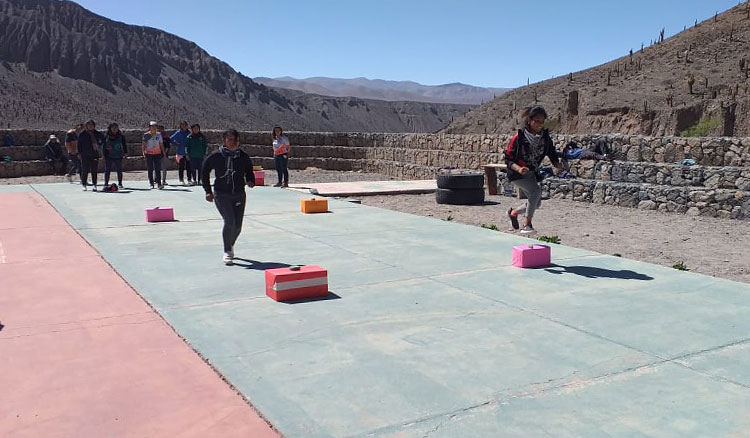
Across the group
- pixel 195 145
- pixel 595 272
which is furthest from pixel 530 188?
pixel 195 145

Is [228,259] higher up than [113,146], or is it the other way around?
[113,146]

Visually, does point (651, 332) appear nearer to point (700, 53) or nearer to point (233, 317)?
point (233, 317)

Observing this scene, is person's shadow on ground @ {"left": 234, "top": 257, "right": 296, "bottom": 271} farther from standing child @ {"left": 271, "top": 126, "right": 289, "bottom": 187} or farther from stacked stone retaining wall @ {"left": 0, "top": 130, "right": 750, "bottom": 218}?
standing child @ {"left": 271, "top": 126, "right": 289, "bottom": 187}

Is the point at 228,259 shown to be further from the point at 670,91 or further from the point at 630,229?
the point at 670,91

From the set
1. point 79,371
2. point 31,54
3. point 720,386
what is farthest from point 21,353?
point 31,54

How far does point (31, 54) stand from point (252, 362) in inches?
3406

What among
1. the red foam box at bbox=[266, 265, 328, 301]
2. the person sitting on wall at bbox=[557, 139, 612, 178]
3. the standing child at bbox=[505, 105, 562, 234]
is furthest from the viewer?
the person sitting on wall at bbox=[557, 139, 612, 178]

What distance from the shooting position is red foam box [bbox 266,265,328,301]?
611 cm

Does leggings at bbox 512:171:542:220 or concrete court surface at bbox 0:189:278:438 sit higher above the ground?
leggings at bbox 512:171:542:220

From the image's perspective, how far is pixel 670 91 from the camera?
133ft

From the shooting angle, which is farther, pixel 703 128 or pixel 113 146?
pixel 703 128

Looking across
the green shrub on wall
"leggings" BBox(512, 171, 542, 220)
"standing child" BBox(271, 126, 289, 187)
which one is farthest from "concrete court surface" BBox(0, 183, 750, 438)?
the green shrub on wall

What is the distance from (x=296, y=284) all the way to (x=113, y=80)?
282ft

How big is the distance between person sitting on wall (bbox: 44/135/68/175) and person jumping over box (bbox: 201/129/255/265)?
58.7 ft
